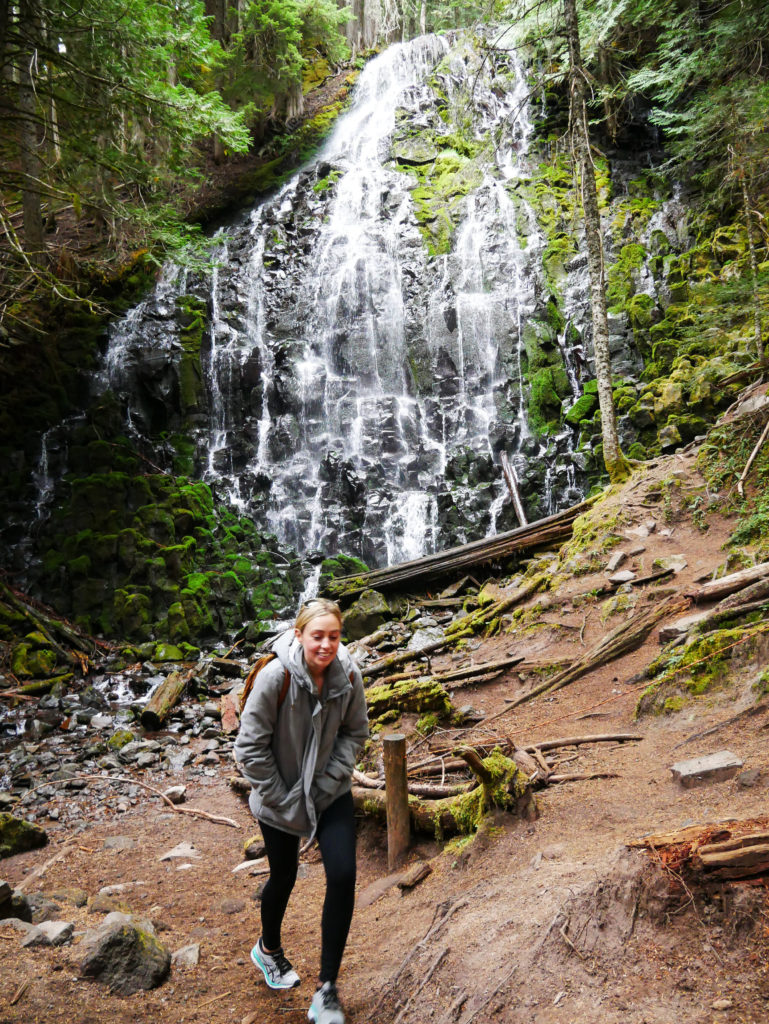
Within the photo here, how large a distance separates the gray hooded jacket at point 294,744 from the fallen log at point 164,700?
6565 mm

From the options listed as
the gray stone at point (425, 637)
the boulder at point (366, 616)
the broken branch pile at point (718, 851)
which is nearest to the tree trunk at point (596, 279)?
the gray stone at point (425, 637)

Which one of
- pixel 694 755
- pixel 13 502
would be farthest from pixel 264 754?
pixel 13 502

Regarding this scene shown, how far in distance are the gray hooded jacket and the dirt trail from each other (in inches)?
31.4

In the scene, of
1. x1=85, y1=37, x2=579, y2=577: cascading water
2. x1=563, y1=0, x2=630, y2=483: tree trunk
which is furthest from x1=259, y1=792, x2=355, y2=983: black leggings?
x1=85, y1=37, x2=579, y2=577: cascading water

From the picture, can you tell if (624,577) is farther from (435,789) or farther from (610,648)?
(435,789)

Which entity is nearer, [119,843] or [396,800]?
[396,800]

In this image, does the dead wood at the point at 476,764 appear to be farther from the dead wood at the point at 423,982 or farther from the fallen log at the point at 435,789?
the dead wood at the point at 423,982

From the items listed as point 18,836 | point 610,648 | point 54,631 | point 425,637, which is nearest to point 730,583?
point 610,648

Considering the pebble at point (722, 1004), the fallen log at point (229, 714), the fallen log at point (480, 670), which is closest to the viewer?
the pebble at point (722, 1004)

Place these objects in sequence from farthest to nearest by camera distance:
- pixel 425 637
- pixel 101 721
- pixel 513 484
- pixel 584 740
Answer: pixel 513 484
pixel 425 637
pixel 101 721
pixel 584 740

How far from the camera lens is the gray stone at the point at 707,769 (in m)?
3.32

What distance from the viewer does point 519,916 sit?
2545mm

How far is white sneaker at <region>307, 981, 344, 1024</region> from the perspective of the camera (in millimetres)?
2504

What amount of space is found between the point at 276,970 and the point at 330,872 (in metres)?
0.75
